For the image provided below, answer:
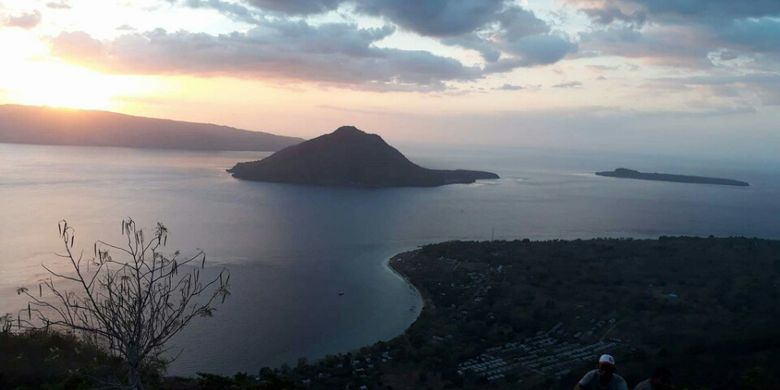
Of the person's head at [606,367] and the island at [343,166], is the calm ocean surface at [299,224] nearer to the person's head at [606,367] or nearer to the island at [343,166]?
the island at [343,166]

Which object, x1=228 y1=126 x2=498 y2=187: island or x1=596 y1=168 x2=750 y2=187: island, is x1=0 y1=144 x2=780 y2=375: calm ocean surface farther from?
x1=596 y1=168 x2=750 y2=187: island

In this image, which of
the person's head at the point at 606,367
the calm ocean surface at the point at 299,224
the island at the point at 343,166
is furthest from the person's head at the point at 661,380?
the island at the point at 343,166

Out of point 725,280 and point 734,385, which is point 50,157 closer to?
point 725,280

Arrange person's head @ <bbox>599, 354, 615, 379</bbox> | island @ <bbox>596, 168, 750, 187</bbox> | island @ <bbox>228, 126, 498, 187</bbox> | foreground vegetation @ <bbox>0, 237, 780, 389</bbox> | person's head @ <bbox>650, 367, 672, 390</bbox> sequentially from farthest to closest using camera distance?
island @ <bbox>596, 168, 750, 187</bbox> → island @ <bbox>228, 126, 498, 187</bbox> → foreground vegetation @ <bbox>0, 237, 780, 389</bbox> → person's head @ <bbox>650, 367, 672, 390</bbox> → person's head @ <bbox>599, 354, 615, 379</bbox>

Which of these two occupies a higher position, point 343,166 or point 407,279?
point 343,166

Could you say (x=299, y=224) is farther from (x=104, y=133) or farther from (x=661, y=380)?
(x=104, y=133)

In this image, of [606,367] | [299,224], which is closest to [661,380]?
[606,367]

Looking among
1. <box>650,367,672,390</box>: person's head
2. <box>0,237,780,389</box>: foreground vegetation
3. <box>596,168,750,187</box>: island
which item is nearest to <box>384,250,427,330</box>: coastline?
<box>0,237,780,389</box>: foreground vegetation
